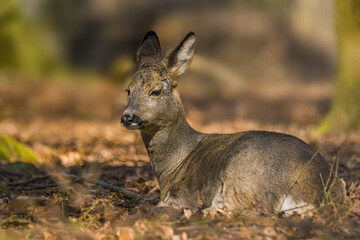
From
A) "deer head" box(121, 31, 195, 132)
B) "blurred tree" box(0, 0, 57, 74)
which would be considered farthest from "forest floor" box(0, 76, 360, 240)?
"blurred tree" box(0, 0, 57, 74)

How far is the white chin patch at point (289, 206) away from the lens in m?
4.88

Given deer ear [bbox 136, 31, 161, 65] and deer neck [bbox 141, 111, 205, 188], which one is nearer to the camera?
deer neck [bbox 141, 111, 205, 188]

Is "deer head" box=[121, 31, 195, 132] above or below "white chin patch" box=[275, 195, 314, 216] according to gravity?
above

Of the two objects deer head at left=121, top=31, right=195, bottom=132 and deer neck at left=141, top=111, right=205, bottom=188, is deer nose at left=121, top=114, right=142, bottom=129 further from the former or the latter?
deer neck at left=141, top=111, right=205, bottom=188

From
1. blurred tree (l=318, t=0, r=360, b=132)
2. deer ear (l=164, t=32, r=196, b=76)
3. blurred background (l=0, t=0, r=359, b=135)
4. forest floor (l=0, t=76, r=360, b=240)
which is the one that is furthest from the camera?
blurred background (l=0, t=0, r=359, b=135)

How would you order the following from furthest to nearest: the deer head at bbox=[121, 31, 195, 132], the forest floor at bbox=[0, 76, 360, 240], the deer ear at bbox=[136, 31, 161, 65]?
the deer ear at bbox=[136, 31, 161, 65], the deer head at bbox=[121, 31, 195, 132], the forest floor at bbox=[0, 76, 360, 240]

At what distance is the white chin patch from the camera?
4875 millimetres

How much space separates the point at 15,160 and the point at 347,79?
7462 millimetres

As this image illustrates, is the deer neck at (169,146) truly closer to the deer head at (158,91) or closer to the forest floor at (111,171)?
the deer head at (158,91)

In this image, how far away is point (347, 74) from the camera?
12.1 m

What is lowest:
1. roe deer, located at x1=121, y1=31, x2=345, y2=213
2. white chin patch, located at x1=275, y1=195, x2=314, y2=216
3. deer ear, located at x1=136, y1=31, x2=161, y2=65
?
white chin patch, located at x1=275, y1=195, x2=314, y2=216

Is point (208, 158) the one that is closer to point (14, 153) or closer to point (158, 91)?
point (158, 91)

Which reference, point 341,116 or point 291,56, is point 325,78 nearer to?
point 291,56

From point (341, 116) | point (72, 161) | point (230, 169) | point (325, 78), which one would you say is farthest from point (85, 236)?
point (325, 78)
